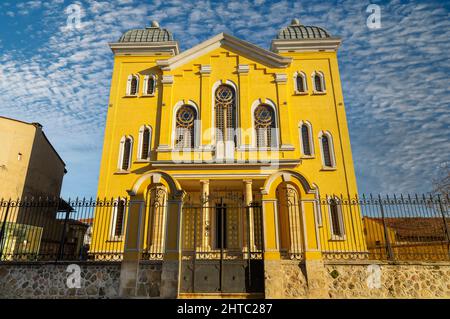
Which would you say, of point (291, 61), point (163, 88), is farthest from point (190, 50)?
point (291, 61)

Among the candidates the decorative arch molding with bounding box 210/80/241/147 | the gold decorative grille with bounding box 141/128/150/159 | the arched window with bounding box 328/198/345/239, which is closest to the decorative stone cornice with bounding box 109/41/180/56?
the decorative arch molding with bounding box 210/80/241/147

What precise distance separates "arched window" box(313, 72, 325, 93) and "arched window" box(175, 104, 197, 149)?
8.21 metres

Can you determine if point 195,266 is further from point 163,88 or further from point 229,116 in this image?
point 163,88

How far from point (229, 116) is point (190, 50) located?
5.36 m

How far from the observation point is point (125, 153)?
797 inches

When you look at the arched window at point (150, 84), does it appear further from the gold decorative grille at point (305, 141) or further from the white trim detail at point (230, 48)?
the gold decorative grille at point (305, 141)

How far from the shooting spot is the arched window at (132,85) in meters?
21.8

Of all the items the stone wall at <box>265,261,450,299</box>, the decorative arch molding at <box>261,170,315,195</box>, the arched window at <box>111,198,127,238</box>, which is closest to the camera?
the stone wall at <box>265,261,450,299</box>

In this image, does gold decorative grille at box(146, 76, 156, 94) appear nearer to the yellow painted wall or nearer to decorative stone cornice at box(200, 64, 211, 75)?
the yellow painted wall

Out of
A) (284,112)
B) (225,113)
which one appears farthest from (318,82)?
(225,113)

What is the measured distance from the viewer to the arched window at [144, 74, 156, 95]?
2166 centimetres

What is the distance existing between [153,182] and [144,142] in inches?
412

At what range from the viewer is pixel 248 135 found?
19.5 metres

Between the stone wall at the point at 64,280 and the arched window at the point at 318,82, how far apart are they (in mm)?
16319
